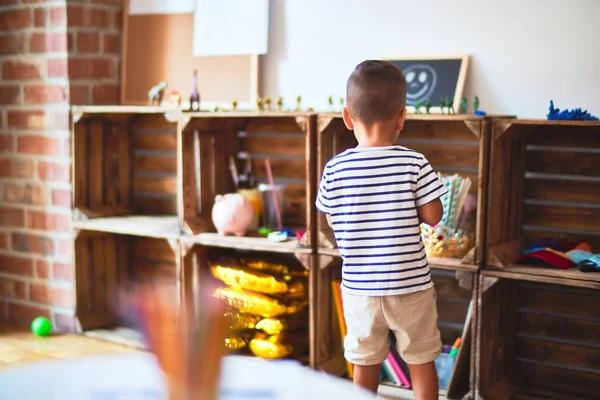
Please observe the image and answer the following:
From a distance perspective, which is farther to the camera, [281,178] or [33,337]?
[33,337]

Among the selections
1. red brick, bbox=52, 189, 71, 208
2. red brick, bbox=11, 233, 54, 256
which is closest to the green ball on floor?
red brick, bbox=11, 233, 54, 256

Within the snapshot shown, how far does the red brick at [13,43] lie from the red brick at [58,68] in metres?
0.19

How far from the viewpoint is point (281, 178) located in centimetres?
316

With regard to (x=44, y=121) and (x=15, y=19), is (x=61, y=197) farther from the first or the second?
(x=15, y=19)

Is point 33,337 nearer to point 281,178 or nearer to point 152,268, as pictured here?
point 152,268

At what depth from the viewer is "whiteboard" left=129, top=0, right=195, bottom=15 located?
3.29 meters

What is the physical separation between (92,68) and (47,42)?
0.21m

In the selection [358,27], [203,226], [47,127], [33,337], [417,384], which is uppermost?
[358,27]

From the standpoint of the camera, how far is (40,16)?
3.35 m

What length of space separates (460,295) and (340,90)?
0.88m

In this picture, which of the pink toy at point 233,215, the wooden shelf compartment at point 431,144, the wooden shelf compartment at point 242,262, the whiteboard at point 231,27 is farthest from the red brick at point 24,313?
the wooden shelf compartment at point 431,144

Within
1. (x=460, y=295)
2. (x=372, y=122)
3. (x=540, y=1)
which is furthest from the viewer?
(x=460, y=295)

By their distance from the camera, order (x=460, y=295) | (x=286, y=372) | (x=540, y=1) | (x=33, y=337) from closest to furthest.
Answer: (x=286, y=372) < (x=540, y=1) < (x=460, y=295) < (x=33, y=337)

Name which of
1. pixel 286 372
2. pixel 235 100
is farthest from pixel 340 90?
pixel 286 372
